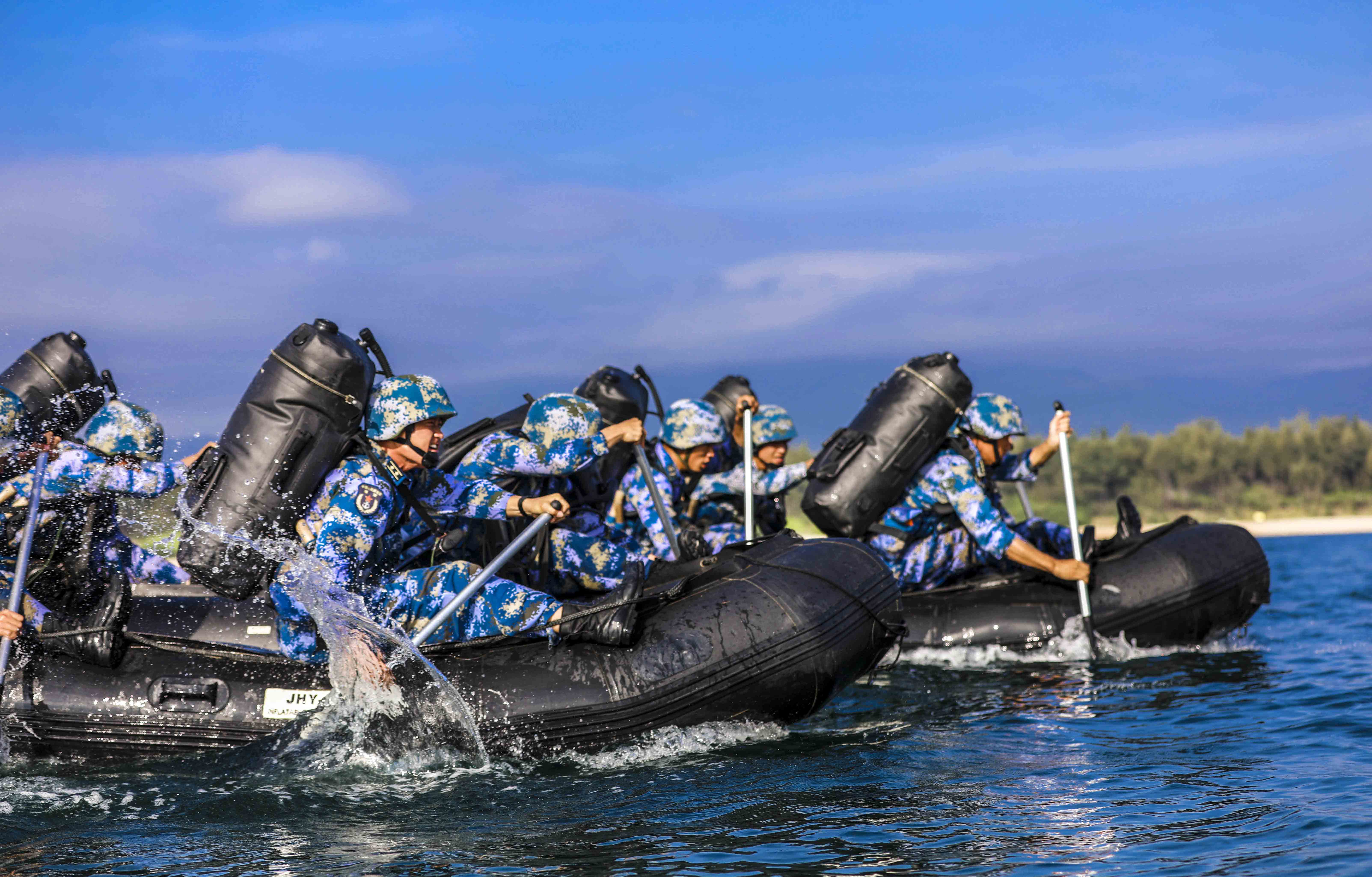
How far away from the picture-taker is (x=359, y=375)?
6.42m

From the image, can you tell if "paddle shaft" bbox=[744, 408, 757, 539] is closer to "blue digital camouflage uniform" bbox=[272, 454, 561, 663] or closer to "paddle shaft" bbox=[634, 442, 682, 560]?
"paddle shaft" bbox=[634, 442, 682, 560]

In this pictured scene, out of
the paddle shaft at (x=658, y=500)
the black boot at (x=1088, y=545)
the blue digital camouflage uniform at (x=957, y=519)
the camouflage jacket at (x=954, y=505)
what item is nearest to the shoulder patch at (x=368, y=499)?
the paddle shaft at (x=658, y=500)

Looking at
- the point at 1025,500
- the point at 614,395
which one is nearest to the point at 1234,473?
the point at 1025,500

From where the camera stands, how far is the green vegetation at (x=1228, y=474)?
127 ft

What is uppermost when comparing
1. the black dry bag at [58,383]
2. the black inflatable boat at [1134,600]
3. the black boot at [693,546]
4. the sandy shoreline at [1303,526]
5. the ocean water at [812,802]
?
the black dry bag at [58,383]

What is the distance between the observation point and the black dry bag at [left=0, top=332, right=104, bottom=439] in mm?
9391

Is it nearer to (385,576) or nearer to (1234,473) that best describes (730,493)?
(385,576)

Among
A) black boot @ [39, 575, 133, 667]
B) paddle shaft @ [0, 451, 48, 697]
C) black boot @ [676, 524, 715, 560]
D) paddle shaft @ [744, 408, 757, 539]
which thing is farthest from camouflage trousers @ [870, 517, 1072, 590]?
paddle shaft @ [0, 451, 48, 697]

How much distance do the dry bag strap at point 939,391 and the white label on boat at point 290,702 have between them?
4.96m

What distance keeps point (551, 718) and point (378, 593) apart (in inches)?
43.4

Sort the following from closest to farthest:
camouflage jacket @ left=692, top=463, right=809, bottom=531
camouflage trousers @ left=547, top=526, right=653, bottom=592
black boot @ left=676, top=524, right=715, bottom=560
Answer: black boot @ left=676, top=524, right=715, bottom=560 < camouflage trousers @ left=547, top=526, right=653, bottom=592 < camouflage jacket @ left=692, top=463, right=809, bottom=531

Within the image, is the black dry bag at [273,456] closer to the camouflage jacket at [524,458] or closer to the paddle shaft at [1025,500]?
the camouflage jacket at [524,458]

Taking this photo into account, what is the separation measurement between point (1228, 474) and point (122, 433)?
38.1 meters

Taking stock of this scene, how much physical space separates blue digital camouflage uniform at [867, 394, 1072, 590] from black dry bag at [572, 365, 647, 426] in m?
2.14
